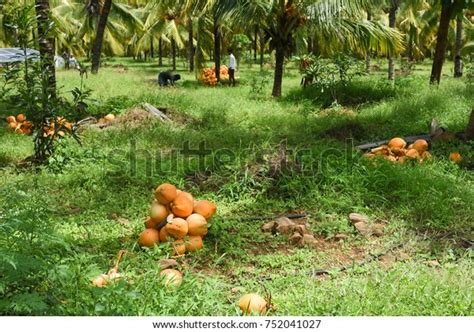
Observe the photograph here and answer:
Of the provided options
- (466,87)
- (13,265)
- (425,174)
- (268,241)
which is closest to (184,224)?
(268,241)

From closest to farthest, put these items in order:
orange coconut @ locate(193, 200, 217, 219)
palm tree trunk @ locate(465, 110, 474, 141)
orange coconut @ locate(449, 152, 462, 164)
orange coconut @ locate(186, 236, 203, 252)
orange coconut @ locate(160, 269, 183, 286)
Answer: orange coconut @ locate(160, 269, 183, 286) → orange coconut @ locate(186, 236, 203, 252) → orange coconut @ locate(193, 200, 217, 219) → orange coconut @ locate(449, 152, 462, 164) → palm tree trunk @ locate(465, 110, 474, 141)

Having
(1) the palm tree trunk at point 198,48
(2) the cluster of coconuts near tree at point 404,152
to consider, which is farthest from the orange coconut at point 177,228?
(1) the palm tree trunk at point 198,48

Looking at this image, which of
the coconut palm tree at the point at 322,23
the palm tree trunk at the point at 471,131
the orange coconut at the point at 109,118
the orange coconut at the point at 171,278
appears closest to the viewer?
the orange coconut at the point at 171,278

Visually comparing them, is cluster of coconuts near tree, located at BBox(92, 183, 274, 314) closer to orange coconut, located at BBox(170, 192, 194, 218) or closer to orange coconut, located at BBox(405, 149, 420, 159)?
orange coconut, located at BBox(170, 192, 194, 218)

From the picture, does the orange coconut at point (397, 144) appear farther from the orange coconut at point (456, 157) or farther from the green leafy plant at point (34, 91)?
the green leafy plant at point (34, 91)

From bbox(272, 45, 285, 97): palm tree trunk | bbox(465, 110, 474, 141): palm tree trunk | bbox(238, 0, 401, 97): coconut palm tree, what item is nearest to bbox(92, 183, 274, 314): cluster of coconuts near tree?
bbox(465, 110, 474, 141): palm tree trunk

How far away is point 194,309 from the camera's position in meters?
2.72

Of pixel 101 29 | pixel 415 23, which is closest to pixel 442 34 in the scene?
pixel 101 29

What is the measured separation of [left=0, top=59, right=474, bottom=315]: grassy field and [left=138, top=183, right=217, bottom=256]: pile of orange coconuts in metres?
A: 0.10

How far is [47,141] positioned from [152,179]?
4.94ft

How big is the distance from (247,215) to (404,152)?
2357 mm

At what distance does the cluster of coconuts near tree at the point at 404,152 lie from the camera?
600cm

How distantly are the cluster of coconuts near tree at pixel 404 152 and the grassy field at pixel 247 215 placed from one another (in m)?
0.13

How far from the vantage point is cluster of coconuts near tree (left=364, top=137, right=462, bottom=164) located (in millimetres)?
6000
